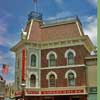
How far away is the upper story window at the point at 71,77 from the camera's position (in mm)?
33000

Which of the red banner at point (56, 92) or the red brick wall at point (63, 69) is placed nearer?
the red banner at point (56, 92)

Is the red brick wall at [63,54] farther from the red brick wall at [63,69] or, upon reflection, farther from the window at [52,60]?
the window at [52,60]

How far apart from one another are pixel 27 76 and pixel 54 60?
3987mm

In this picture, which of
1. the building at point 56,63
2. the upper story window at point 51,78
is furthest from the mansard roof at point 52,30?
the upper story window at point 51,78

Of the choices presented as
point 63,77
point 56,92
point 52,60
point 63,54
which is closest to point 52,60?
point 52,60

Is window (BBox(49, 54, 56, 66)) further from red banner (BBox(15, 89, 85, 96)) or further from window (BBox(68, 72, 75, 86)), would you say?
red banner (BBox(15, 89, 85, 96))

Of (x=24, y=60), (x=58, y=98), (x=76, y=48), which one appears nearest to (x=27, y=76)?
(x=24, y=60)

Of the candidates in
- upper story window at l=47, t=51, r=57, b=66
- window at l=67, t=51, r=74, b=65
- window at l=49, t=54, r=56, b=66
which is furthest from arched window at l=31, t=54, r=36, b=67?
window at l=67, t=51, r=74, b=65

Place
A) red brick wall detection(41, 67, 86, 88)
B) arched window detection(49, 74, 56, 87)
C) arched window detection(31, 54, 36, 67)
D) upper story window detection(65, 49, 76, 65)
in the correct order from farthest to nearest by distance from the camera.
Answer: arched window detection(31, 54, 36, 67) → arched window detection(49, 74, 56, 87) → upper story window detection(65, 49, 76, 65) → red brick wall detection(41, 67, 86, 88)

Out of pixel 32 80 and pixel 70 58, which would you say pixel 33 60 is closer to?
pixel 32 80

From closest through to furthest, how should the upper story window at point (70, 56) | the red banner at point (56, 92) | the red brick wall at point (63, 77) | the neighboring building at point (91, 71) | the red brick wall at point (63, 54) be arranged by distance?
the neighboring building at point (91, 71), the red banner at point (56, 92), the red brick wall at point (63, 77), the red brick wall at point (63, 54), the upper story window at point (70, 56)

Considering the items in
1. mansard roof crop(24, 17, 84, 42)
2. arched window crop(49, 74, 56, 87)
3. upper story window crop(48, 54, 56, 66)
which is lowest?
arched window crop(49, 74, 56, 87)

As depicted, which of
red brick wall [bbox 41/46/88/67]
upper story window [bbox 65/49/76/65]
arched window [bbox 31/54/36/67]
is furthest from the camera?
arched window [bbox 31/54/36/67]

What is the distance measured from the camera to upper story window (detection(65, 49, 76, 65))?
33406mm
